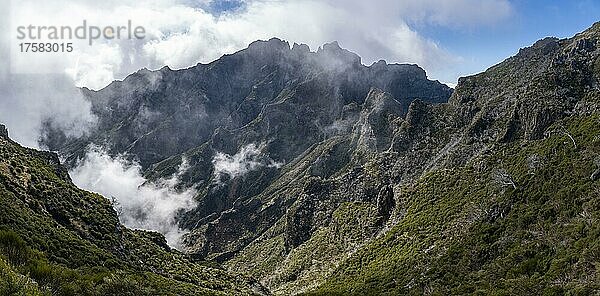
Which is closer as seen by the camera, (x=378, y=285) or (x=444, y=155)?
(x=378, y=285)

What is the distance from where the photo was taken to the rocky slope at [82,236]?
217 ft

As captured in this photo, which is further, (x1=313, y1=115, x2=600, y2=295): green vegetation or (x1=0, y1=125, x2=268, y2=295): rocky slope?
(x1=313, y1=115, x2=600, y2=295): green vegetation

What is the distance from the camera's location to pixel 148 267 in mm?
100812

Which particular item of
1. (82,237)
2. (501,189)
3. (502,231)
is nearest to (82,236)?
(82,237)

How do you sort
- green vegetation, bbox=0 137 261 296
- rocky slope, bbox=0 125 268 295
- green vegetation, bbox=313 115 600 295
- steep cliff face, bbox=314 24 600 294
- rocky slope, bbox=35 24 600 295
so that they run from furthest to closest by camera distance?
1. rocky slope, bbox=35 24 600 295
2. steep cliff face, bbox=314 24 600 294
3. green vegetation, bbox=313 115 600 295
4. rocky slope, bbox=0 125 268 295
5. green vegetation, bbox=0 137 261 296

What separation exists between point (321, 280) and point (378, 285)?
33.0 metres

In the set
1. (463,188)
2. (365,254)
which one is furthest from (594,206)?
(365,254)

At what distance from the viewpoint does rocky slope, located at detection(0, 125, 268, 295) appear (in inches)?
2600

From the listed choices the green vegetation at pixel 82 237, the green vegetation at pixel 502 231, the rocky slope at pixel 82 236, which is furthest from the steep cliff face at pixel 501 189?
the green vegetation at pixel 82 237

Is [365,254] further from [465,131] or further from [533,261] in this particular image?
[533,261]

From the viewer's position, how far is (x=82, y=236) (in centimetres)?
9144

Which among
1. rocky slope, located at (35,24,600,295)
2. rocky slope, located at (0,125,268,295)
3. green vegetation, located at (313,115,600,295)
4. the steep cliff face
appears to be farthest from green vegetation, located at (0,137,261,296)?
the steep cliff face

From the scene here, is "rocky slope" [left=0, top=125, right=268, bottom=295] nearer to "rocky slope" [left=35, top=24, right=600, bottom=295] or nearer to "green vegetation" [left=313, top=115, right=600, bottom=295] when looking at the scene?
A: "rocky slope" [left=35, top=24, right=600, bottom=295]

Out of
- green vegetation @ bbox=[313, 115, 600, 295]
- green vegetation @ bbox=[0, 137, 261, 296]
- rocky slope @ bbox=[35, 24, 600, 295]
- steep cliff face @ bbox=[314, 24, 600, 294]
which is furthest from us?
Result: rocky slope @ bbox=[35, 24, 600, 295]
